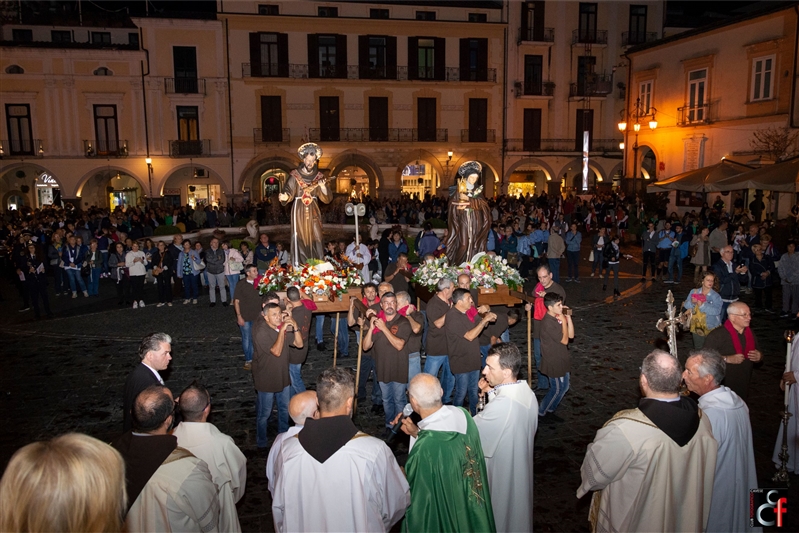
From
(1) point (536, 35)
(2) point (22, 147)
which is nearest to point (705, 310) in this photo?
(1) point (536, 35)

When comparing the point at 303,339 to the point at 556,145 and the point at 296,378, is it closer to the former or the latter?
the point at 296,378

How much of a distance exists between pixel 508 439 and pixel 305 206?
7.57 m

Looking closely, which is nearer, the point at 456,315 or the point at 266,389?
the point at 266,389

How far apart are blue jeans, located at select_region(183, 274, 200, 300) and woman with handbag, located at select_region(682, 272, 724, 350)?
11208 millimetres

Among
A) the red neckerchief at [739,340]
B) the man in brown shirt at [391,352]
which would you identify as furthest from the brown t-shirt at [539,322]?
the red neckerchief at [739,340]

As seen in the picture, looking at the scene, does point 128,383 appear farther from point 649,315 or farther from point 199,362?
point 649,315

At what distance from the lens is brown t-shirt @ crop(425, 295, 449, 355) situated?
7516mm

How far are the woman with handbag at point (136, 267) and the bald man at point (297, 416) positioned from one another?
11637 millimetres

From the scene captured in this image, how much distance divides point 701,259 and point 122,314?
46.3ft

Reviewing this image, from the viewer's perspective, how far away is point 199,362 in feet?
33.6

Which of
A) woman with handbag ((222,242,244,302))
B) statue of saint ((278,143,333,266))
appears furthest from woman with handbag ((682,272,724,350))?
woman with handbag ((222,242,244,302))

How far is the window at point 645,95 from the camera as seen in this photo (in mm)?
30750

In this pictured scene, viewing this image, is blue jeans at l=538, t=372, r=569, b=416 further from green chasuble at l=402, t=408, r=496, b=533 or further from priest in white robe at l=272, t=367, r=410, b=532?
priest in white robe at l=272, t=367, r=410, b=532

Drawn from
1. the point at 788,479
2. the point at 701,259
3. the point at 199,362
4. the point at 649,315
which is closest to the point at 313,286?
the point at 199,362
